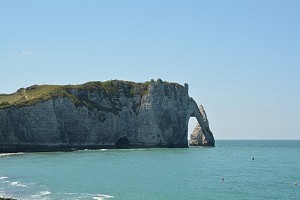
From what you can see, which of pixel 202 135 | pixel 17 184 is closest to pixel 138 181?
pixel 17 184

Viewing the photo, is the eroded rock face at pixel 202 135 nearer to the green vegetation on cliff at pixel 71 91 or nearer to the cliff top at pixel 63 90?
the cliff top at pixel 63 90

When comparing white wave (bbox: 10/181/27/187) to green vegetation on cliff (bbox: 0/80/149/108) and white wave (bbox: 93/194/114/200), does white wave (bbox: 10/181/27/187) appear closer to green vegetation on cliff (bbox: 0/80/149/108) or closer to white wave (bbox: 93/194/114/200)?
white wave (bbox: 93/194/114/200)

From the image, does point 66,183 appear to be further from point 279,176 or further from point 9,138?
point 9,138

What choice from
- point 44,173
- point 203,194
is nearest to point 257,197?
point 203,194

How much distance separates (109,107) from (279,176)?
85.3m

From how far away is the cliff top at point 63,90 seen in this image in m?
138

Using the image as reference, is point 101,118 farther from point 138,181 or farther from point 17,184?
point 17,184

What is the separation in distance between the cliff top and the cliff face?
189 mm

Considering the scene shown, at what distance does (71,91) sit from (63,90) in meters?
3.46

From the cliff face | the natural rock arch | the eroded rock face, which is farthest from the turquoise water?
the eroded rock face

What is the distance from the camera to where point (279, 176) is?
256 ft

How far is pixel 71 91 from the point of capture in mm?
152000

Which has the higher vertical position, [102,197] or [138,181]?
[138,181]

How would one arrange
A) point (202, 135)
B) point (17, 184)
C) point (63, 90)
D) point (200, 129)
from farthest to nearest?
1. point (202, 135)
2. point (200, 129)
3. point (63, 90)
4. point (17, 184)
